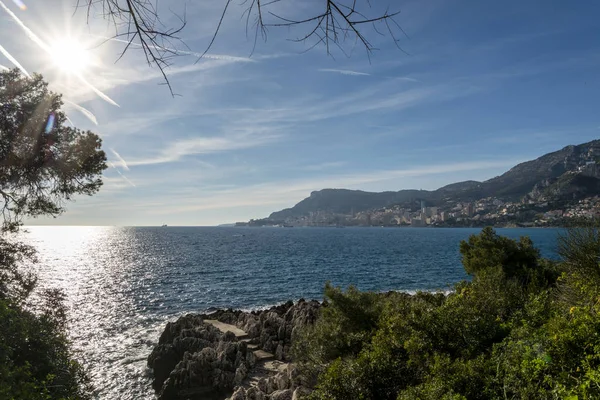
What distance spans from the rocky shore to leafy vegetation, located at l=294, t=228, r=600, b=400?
2.01 meters

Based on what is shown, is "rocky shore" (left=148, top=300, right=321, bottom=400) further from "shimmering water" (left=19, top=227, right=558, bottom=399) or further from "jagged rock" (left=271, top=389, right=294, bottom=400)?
"shimmering water" (left=19, top=227, right=558, bottom=399)

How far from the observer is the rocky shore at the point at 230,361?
1386 cm

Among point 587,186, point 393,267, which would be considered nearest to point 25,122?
point 393,267

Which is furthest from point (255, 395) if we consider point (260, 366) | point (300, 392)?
point (260, 366)

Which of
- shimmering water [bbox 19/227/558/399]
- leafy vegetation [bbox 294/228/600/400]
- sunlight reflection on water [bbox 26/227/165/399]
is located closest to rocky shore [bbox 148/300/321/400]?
sunlight reflection on water [bbox 26/227/165/399]

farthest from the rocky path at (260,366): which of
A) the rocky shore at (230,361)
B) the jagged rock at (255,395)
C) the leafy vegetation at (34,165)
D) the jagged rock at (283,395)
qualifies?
the leafy vegetation at (34,165)

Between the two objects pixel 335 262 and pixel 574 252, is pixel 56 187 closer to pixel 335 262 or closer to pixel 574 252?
pixel 574 252

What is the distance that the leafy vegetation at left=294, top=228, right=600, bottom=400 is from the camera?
6062mm

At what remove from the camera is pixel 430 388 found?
6500 millimetres

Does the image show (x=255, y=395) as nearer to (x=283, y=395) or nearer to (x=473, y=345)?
(x=283, y=395)

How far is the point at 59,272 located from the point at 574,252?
2932 inches

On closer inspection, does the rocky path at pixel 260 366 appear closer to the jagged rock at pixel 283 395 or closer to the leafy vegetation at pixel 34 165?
the jagged rock at pixel 283 395

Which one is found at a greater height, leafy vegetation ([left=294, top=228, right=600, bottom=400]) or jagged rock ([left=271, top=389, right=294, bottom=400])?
leafy vegetation ([left=294, top=228, right=600, bottom=400])

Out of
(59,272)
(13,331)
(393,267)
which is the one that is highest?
(13,331)
